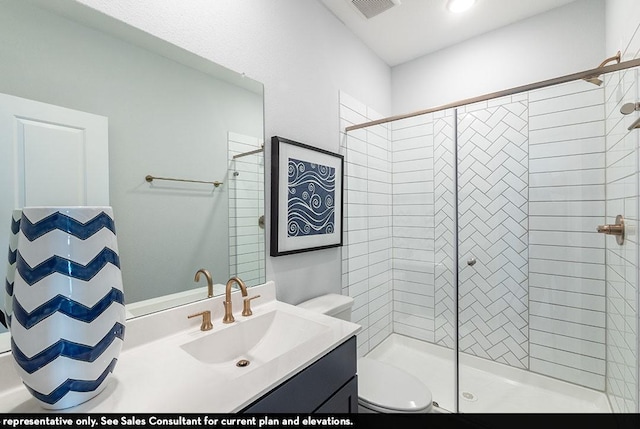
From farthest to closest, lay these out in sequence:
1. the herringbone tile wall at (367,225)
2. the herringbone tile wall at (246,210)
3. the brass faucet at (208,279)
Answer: the herringbone tile wall at (367,225) < the herringbone tile wall at (246,210) < the brass faucet at (208,279)

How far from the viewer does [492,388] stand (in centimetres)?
188

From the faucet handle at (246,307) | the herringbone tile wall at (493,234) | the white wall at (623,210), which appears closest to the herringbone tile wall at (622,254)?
the white wall at (623,210)

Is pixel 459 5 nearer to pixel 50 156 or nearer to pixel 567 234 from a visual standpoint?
pixel 567 234

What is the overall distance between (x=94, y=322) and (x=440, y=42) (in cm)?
271

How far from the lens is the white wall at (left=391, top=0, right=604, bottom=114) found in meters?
1.85

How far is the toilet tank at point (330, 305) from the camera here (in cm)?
158

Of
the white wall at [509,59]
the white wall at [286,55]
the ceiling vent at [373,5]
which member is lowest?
the white wall at [286,55]

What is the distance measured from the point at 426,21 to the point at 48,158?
7.43ft

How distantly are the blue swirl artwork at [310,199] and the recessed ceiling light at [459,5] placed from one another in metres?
1.27

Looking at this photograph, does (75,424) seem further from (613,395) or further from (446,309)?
(613,395)

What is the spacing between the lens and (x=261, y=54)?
143 cm

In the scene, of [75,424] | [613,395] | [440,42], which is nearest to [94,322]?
[75,424]

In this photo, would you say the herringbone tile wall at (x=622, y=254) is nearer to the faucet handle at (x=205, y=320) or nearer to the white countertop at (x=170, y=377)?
the white countertop at (x=170, y=377)

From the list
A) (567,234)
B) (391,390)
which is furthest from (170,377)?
(567,234)
